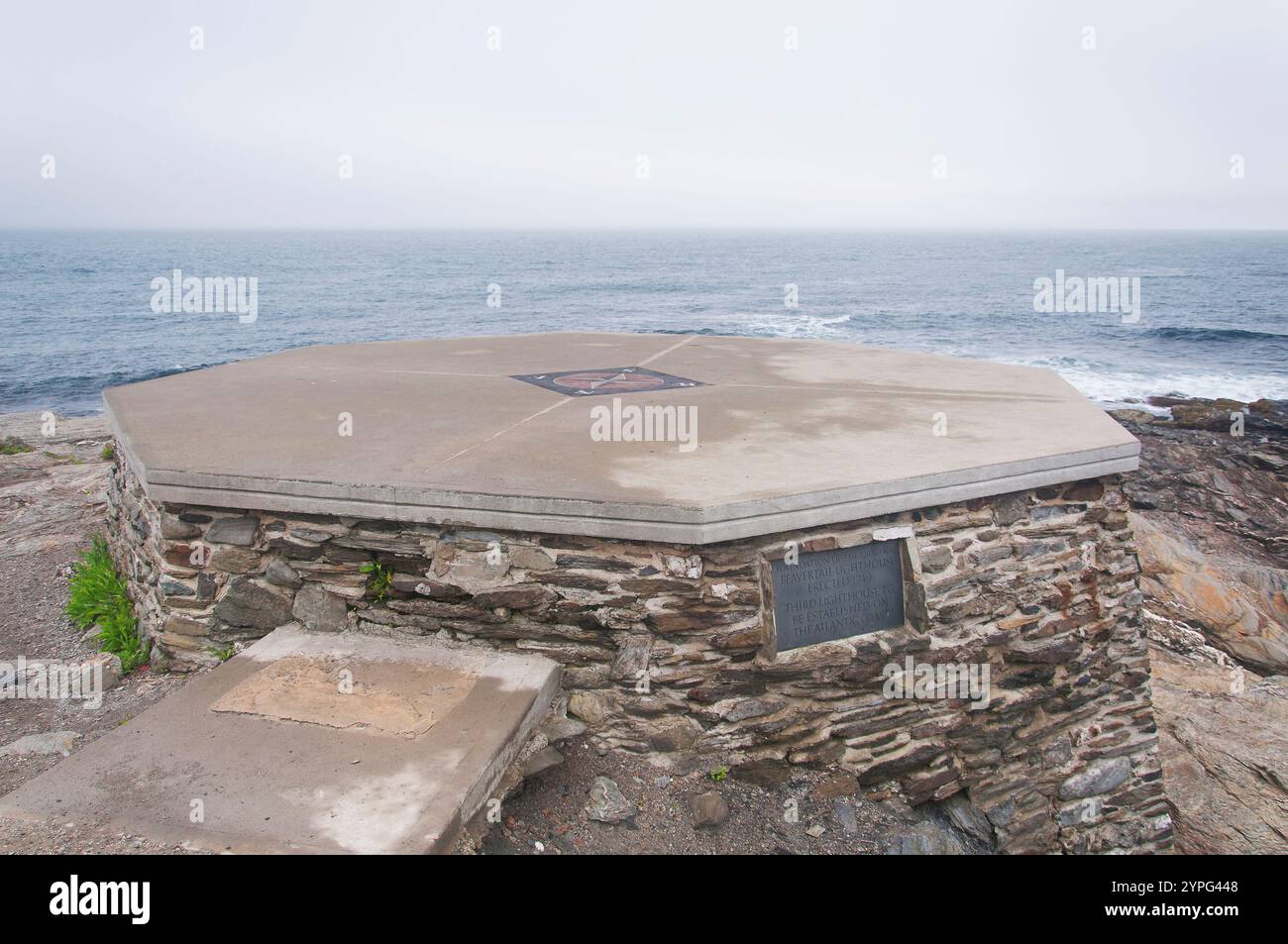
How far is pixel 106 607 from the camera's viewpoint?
5949 mm

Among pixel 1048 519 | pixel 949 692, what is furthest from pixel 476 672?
pixel 1048 519

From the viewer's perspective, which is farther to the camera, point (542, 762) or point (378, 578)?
point (378, 578)

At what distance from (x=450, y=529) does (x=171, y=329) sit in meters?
39.1

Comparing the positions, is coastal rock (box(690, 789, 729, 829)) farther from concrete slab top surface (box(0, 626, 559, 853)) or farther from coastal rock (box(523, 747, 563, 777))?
concrete slab top surface (box(0, 626, 559, 853))

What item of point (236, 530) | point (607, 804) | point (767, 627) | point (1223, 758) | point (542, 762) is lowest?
point (1223, 758)

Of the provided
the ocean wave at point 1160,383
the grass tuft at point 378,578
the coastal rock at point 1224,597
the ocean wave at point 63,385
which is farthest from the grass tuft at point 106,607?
the ocean wave at point 1160,383

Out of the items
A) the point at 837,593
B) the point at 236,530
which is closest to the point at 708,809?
the point at 837,593

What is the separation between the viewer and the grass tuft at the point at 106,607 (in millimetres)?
5281

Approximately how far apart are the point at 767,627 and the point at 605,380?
391 cm

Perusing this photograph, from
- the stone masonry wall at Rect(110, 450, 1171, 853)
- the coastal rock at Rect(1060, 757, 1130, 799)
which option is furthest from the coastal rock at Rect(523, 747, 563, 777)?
the coastal rock at Rect(1060, 757, 1130, 799)

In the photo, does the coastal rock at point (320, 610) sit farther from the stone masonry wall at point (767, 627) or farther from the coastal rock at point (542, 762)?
the coastal rock at point (542, 762)

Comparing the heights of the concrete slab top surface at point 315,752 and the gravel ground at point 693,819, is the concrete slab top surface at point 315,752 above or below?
above

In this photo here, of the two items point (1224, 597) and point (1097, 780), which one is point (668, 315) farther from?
point (1097, 780)

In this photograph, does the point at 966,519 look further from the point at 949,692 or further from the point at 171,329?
the point at 171,329
